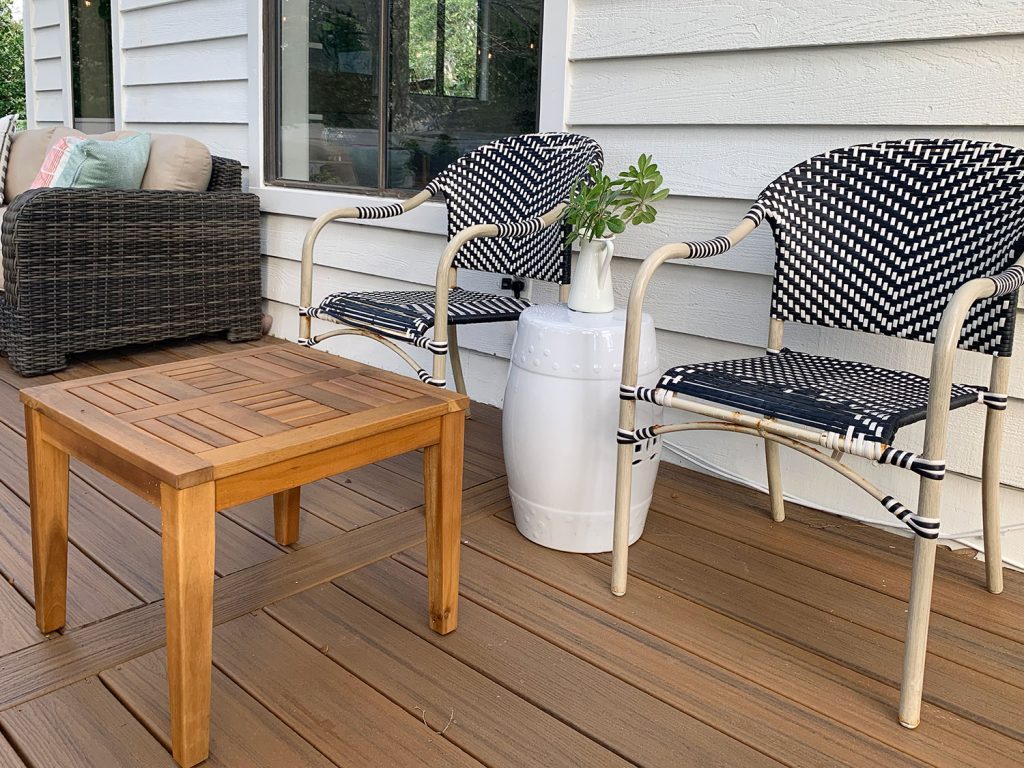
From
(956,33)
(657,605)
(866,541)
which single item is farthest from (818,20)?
(657,605)

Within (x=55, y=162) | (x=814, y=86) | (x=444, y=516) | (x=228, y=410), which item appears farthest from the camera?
(x=55, y=162)

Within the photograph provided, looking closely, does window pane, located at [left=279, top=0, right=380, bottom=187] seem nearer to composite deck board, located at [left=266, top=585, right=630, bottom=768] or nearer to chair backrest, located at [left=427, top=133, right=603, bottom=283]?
chair backrest, located at [left=427, top=133, right=603, bottom=283]

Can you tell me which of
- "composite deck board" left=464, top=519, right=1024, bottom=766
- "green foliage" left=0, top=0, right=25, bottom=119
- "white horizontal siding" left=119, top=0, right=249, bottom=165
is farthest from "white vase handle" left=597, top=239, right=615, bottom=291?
"green foliage" left=0, top=0, right=25, bottom=119

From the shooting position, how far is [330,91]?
3312mm

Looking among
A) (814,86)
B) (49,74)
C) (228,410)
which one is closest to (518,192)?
(814,86)

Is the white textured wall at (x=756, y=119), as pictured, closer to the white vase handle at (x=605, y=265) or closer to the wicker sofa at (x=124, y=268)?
the white vase handle at (x=605, y=265)

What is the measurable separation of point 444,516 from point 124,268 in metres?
2.19

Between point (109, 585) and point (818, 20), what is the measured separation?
74.3 inches

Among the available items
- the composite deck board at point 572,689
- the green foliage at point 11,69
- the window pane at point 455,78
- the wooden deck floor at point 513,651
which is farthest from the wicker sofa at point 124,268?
the green foliage at point 11,69

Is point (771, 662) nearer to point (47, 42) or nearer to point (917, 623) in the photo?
point (917, 623)

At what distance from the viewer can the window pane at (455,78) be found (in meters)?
2.61

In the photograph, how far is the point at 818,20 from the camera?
75.7 inches

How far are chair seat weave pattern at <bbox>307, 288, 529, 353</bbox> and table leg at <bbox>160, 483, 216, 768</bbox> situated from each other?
0.95 meters

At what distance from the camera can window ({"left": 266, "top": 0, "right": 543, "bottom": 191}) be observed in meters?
2.66
